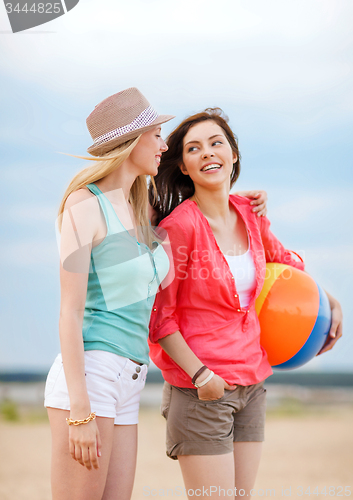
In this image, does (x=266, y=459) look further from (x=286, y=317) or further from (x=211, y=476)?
(x=211, y=476)

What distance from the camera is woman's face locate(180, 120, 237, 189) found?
2613 mm

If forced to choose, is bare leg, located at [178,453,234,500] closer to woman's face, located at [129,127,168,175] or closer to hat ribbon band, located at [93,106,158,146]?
woman's face, located at [129,127,168,175]

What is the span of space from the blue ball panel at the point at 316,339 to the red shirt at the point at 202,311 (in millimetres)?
381

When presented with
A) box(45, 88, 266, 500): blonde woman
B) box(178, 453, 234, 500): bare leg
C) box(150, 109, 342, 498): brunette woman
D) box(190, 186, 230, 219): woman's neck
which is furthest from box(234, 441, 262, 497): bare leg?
box(190, 186, 230, 219): woman's neck

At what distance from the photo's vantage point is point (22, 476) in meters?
7.69

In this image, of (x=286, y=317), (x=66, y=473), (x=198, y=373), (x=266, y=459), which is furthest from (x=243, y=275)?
(x=266, y=459)

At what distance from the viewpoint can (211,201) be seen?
2697mm

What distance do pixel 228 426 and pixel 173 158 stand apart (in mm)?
1449

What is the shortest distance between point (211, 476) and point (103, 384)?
79cm

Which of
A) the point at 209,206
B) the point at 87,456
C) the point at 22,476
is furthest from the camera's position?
the point at 22,476

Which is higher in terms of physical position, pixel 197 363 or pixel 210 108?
pixel 210 108

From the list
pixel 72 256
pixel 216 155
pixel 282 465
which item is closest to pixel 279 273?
pixel 216 155

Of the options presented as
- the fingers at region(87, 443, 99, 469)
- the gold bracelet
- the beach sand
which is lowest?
the beach sand

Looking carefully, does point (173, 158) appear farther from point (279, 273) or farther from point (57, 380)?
point (57, 380)
